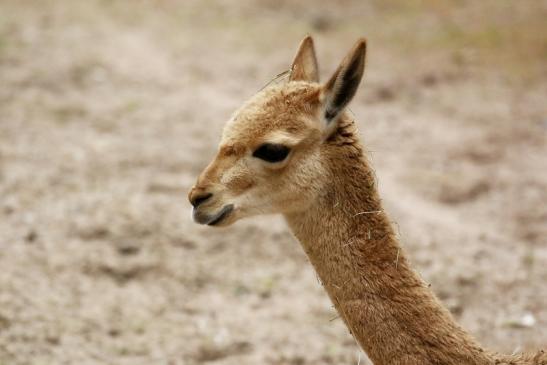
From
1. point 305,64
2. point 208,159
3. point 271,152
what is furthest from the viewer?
point 208,159

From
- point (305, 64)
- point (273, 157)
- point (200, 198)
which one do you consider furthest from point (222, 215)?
point (305, 64)

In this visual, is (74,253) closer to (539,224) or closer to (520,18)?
(539,224)

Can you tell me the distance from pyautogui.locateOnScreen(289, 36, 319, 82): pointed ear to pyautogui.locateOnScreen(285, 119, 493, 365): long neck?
1.72 feet

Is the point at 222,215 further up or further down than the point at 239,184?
further down

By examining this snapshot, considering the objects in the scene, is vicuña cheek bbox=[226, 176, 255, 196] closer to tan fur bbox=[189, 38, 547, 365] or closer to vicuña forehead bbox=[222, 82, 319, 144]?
tan fur bbox=[189, 38, 547, 365]

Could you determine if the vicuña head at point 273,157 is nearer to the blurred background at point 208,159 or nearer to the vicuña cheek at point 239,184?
the vicuña cheek at point 239,184

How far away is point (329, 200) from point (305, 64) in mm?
868

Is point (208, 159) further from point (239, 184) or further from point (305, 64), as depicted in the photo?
point (239, 184)

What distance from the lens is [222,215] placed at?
3693 mm

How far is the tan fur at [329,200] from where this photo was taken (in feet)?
11.4

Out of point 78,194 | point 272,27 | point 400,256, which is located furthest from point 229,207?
point 272,27

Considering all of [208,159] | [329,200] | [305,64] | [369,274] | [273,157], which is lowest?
[369,274]

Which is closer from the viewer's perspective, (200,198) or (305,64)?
(200,198)

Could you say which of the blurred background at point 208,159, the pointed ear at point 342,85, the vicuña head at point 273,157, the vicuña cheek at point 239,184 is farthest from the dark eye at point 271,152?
the blurred background at point 208,159
